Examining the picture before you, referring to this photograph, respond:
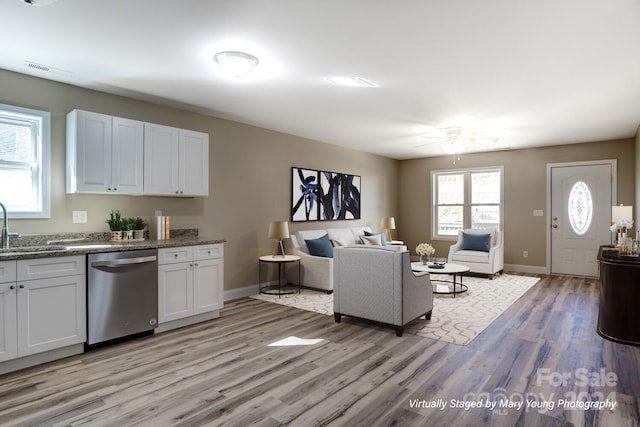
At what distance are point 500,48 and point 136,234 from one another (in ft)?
12.8

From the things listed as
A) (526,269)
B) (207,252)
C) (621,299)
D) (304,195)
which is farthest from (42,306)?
(526,269)

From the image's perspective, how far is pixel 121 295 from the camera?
11.0 feet

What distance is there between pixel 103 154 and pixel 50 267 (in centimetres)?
122

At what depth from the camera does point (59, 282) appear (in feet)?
9.86

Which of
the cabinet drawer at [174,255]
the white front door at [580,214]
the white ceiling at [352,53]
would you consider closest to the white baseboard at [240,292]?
the cabinet drawer at [174,255]

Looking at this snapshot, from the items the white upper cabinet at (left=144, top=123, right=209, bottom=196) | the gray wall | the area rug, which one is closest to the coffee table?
the area rug

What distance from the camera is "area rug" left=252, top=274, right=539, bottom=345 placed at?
12.2 ft

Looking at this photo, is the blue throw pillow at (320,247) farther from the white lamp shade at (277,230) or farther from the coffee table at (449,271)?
the coffee table at (449,271)

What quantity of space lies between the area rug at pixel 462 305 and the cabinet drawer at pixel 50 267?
2459 mm

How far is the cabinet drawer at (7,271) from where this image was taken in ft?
8.95

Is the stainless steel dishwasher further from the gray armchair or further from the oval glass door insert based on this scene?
the oval glass door insert

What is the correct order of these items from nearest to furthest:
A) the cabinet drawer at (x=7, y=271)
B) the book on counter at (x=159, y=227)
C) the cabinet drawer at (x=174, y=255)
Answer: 1. the cabinet drawer at (x=7, y=271)
2. the cabinet drawer at (x=174, y=255)
3. the book on counter at (x=159, y=227)

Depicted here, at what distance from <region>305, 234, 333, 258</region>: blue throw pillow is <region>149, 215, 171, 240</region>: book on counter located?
2.19 metres

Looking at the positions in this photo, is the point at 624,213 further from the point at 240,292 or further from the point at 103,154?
the point at 103,154
